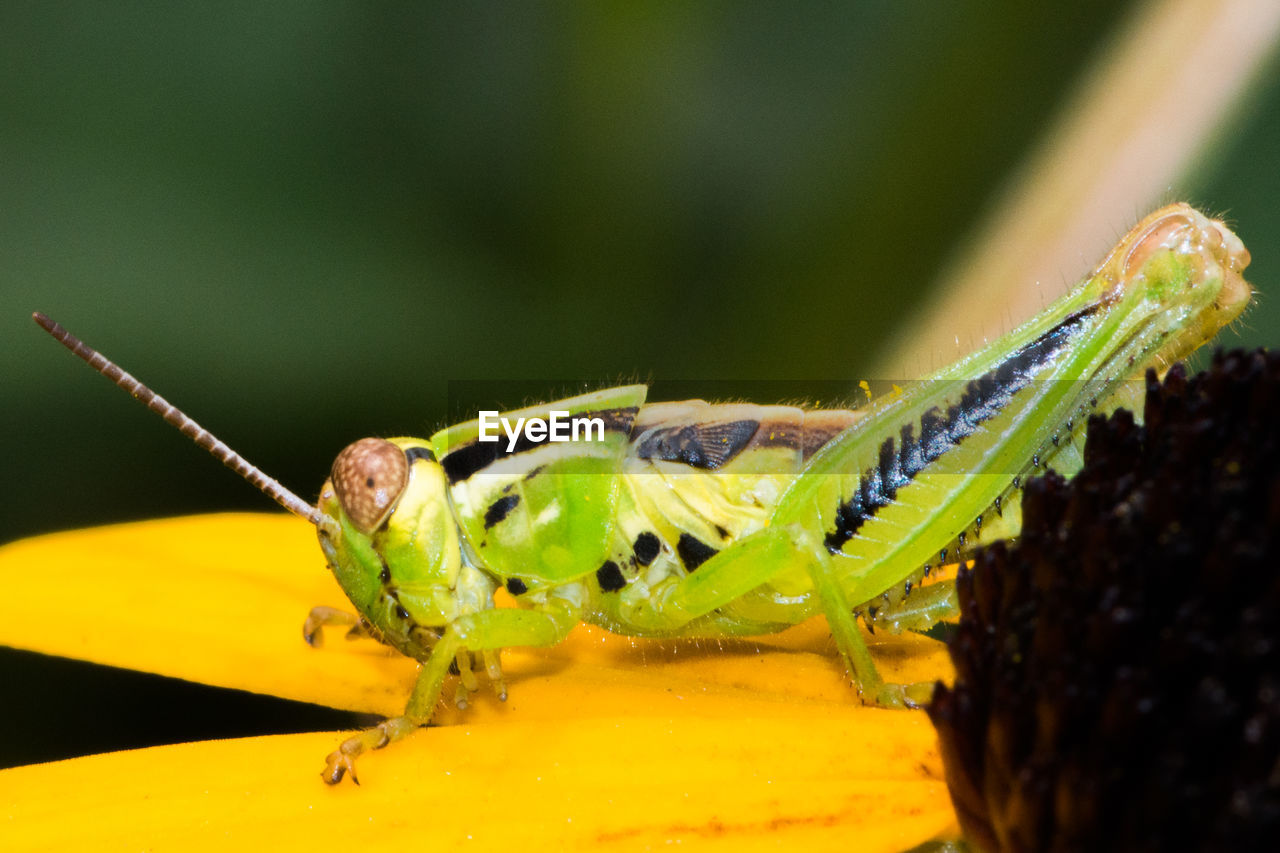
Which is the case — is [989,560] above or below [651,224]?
below

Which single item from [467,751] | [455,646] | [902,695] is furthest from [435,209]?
[902,695]

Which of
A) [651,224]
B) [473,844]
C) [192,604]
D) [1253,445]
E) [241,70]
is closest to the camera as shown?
[1253,445]

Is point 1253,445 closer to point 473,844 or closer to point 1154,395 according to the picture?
point 1154,395

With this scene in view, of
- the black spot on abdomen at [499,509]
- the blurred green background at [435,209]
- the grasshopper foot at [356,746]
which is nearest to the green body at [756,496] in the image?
the black spot on abdomen at [499,509]

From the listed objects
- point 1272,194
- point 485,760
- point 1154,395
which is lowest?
point 485,760

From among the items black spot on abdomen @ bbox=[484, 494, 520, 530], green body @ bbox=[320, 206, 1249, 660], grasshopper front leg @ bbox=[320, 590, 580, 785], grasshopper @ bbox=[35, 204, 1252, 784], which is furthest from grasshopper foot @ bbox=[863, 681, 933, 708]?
black spot on abdomen @ bbox=[484, 494, 520, 530]

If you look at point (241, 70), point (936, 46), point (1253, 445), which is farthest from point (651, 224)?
point (1253, 445)

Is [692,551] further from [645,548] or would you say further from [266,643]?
[266,643]

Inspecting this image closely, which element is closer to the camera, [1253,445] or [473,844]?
[1253,445]
